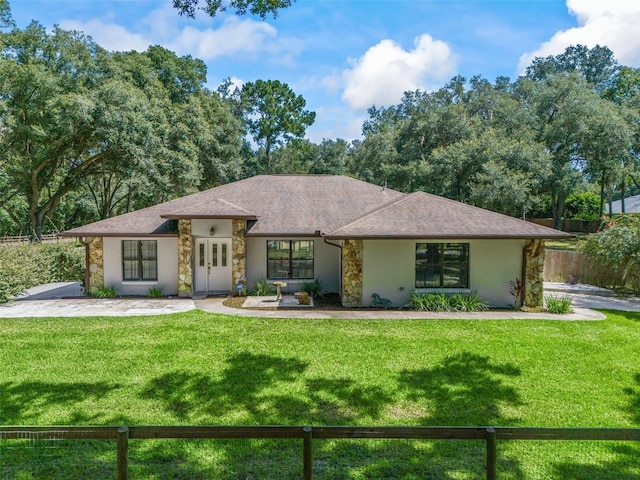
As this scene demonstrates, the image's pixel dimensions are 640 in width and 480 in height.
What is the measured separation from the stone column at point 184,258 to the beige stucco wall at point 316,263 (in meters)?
2.19

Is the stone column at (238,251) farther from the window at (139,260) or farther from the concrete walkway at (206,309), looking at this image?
the window at (139,260)

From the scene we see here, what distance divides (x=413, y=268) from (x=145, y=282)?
9813mm

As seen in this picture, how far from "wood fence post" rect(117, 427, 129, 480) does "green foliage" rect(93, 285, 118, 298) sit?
12.8 metres

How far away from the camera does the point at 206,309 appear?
13188mm

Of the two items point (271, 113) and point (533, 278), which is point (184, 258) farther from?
point (271, 113)

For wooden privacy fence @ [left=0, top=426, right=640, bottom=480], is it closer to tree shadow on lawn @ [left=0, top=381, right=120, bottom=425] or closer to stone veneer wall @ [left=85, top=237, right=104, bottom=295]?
tree shadow on lawn @ [left=0, top=381, right=120, bottom=425]

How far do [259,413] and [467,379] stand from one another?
386 cm

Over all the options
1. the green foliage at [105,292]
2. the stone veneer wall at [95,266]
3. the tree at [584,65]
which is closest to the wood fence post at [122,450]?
the green foliage at [105,292]

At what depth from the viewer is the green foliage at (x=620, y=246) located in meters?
16.3

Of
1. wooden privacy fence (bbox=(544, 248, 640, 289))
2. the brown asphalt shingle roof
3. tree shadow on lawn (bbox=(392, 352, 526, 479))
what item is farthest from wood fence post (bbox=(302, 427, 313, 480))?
wooden privacy fence (bbox=(544, 248, 640, 289))

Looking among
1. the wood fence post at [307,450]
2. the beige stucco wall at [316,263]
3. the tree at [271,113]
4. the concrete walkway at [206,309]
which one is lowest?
the concrete walkway at [206,309]

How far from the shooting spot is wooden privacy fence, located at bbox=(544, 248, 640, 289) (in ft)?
57.1

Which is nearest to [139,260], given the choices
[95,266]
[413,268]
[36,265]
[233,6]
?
[95,266]

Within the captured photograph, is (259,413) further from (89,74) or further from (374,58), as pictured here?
(89,74)
